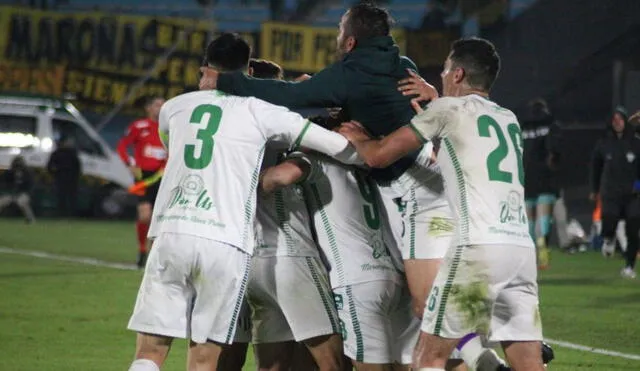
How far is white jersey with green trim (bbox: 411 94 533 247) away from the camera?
Result: 6898 millimetres

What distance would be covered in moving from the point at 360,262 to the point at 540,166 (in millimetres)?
12035

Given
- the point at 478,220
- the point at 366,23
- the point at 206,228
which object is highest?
the point at 366,23

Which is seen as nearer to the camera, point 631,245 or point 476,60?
point 476,60

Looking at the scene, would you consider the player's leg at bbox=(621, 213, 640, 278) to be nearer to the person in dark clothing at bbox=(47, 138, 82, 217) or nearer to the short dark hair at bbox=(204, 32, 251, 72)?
the short dark hair at bbox=(204, 32, 251, 72)

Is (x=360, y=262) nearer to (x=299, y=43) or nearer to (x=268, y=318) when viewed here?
(x=268, y=318)

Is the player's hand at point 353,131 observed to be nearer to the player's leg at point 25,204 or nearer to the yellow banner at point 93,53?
the player's leg at point 25,204

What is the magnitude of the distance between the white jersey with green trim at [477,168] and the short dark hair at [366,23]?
621 mm

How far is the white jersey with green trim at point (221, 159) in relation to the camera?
6922 millimetres

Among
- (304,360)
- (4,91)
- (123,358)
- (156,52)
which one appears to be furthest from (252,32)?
(304,360)

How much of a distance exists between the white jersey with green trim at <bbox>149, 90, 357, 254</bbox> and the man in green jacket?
189 mm

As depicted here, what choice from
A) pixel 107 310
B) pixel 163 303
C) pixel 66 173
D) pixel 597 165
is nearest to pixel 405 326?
pixel 163 303

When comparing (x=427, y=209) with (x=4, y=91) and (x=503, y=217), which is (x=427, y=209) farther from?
(x=4, y=91)

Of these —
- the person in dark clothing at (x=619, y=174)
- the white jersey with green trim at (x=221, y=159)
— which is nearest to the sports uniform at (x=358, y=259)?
the white jersey with green trim at (x=221, y=159)

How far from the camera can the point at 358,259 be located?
748 centimetres
